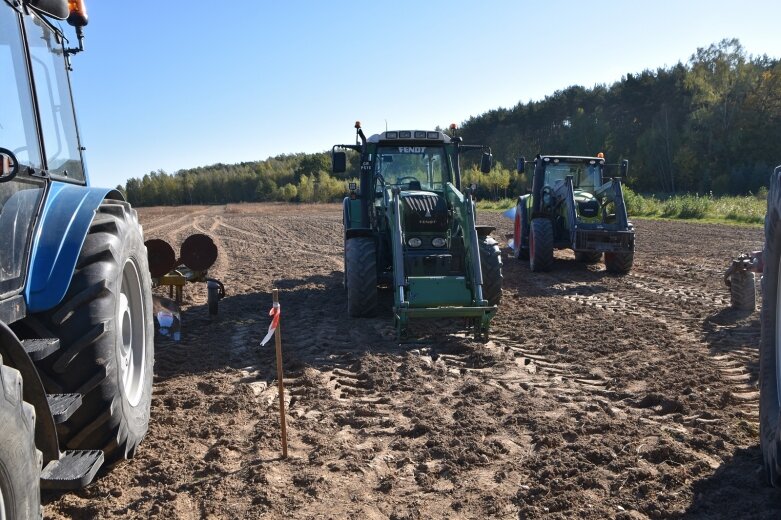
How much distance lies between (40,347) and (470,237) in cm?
501

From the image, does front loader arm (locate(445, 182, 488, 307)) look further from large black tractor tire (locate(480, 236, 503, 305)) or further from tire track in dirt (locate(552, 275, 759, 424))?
tire track in dirt (locate(552, 275, 759, 424))

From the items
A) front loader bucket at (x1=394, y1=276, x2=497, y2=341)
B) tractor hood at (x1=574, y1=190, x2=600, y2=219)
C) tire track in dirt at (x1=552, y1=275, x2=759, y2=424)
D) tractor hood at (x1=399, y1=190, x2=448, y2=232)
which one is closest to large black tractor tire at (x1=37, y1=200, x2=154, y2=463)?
front loader bucket at (x1=394, y1=276, x2=497, y2=341)

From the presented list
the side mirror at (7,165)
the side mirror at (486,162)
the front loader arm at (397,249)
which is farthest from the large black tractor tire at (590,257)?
the side mirror at (7,165)

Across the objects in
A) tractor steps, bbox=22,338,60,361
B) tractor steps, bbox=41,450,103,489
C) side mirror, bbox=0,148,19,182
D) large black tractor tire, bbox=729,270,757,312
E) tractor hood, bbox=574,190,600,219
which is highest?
side mirror, bbox=0,148,19,182

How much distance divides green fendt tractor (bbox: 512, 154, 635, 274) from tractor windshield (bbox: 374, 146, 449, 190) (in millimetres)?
3382

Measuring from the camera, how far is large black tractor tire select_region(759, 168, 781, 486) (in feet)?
10.3

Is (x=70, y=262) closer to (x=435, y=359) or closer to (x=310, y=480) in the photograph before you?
(x=310, y=480)

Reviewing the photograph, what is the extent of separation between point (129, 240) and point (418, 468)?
2.03 metres

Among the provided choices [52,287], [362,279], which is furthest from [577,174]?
[52,287]

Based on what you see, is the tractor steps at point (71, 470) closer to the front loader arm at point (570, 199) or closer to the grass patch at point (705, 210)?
the front loader arm at point (570, 199)

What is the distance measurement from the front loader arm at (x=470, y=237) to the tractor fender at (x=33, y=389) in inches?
185

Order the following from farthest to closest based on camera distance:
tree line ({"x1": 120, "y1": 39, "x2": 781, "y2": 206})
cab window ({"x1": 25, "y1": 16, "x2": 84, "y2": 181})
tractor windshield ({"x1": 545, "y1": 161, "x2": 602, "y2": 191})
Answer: tree line ({"x1": 120, "y1": 39, "x2": 781, "y2": 206}), tractor windshield ({"x1": 545, "y1": 161, "x2": 602, "y2": 191}), cab window ({"x1": 25, "y1": 16, "x2": 84, "y2": 181})

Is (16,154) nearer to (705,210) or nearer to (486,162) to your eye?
(486,162)

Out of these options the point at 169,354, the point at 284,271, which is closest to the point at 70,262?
the point at 169,354
